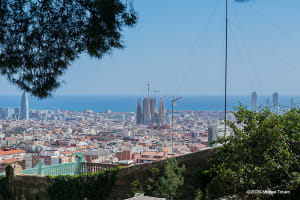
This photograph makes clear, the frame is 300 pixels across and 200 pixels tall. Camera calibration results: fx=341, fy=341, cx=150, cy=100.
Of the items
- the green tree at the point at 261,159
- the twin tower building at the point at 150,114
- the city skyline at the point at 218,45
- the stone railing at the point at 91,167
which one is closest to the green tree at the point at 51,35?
the city skyline at the point at 218,45

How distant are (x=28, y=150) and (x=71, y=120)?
60.0ft

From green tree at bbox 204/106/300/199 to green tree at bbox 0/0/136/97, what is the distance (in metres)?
2.03

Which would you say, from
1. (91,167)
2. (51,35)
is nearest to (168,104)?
(91,167)

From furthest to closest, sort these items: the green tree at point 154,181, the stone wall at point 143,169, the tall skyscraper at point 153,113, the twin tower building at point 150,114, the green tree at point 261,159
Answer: the tall skyscraper at point 153,113 < the twin tower building at point 150,114 < the stone wall at point 143,169 < the green tree at point 154,181 < the green tree at point 261,159

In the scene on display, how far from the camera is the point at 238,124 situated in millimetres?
4867

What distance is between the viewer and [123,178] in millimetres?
6871

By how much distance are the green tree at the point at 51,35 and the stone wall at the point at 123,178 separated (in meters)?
3.04

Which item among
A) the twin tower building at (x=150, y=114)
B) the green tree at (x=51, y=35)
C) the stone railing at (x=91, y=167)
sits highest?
the green tree at (x=51, y=35)

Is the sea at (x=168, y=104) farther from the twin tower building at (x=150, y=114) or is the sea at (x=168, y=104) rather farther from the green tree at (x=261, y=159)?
the twin tower building at (x=150, y=114)

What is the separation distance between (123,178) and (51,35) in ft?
12.4

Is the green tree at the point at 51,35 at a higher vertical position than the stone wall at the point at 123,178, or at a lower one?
higher

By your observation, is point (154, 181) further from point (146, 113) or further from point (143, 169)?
point (146, 113)

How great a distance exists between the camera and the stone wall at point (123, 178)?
664cm

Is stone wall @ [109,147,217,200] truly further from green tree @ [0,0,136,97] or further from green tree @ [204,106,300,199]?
green tree @ [0,0,136,97]
